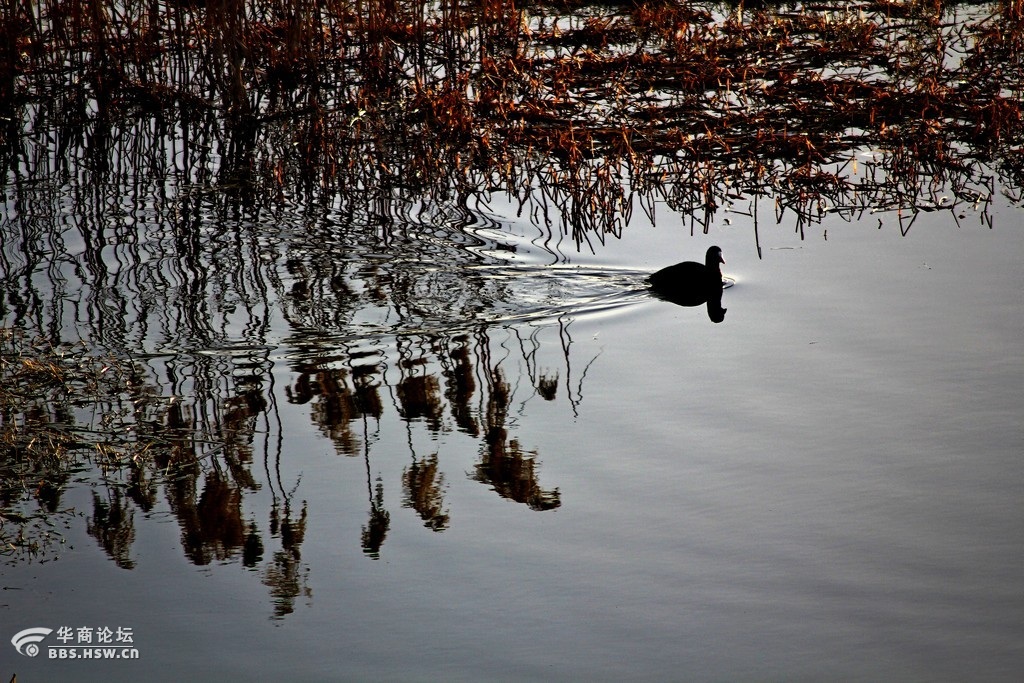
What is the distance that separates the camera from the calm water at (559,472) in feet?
14.9

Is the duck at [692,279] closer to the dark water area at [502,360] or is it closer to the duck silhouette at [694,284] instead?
the duck silhouette at [694,284]

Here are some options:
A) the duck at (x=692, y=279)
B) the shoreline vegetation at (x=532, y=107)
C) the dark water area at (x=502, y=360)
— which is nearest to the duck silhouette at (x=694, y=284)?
the duck at (x=692, y=279)

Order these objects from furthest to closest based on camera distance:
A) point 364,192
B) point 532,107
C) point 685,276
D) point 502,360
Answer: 1. point 532,107
2. point 364,192
3. point 685,276
4. point 502,360

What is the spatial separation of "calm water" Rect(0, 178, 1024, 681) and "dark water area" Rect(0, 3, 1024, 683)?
22mm

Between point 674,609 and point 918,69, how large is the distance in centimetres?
959

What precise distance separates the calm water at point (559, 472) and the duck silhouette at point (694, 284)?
0.39ft

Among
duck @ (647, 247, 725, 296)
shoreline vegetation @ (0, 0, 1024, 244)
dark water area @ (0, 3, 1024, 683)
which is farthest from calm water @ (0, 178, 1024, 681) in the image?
shoreline vegetation @ (0, 0, 1024, 244)

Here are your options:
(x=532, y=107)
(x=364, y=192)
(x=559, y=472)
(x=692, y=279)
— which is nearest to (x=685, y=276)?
(x=692, y=279)

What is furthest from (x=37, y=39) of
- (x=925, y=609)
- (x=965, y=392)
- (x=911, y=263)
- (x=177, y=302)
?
(x=925, y=609)

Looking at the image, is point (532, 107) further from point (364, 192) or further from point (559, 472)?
point (559, 472)

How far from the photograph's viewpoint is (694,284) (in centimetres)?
805

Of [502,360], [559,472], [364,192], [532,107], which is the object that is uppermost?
[532,107]

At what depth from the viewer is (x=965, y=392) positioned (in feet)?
21.5

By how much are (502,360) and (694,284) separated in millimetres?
1601
